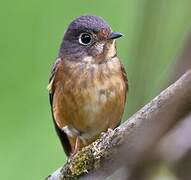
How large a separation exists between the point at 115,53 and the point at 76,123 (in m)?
0.65

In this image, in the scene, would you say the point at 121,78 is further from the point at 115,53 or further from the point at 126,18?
the point at 126,18

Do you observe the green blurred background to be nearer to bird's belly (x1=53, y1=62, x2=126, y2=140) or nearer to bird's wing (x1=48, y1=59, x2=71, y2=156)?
bird's wing (x1=48, y1=59, x2=71, y2=156)

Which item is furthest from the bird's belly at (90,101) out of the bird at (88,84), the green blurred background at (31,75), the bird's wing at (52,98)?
the green blurred background at (31,75)

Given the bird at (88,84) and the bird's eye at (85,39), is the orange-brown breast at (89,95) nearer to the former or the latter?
the bird at (88,84)

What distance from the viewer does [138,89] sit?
50.5 inches

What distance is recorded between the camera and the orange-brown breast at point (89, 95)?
14.4ft

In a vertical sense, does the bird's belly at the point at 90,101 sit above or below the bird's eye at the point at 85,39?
below

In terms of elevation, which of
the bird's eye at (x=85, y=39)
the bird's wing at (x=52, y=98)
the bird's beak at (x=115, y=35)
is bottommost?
the bird's wing at (x=52, y=98)

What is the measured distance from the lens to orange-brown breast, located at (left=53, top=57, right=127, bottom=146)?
4383 mm

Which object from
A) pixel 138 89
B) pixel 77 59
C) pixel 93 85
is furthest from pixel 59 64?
pixel 138 89

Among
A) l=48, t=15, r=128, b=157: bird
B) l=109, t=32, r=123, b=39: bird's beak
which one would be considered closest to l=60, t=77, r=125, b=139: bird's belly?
l=48, t=15, r=128, b=157: bird

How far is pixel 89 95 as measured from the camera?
436 cm

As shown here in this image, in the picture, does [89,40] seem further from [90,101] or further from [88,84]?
[90,101]

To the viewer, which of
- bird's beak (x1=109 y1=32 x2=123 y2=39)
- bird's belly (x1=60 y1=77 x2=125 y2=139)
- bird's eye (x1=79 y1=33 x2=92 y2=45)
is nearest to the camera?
bird's beak (x1=109 y1=32 x2=123 y2=39)
